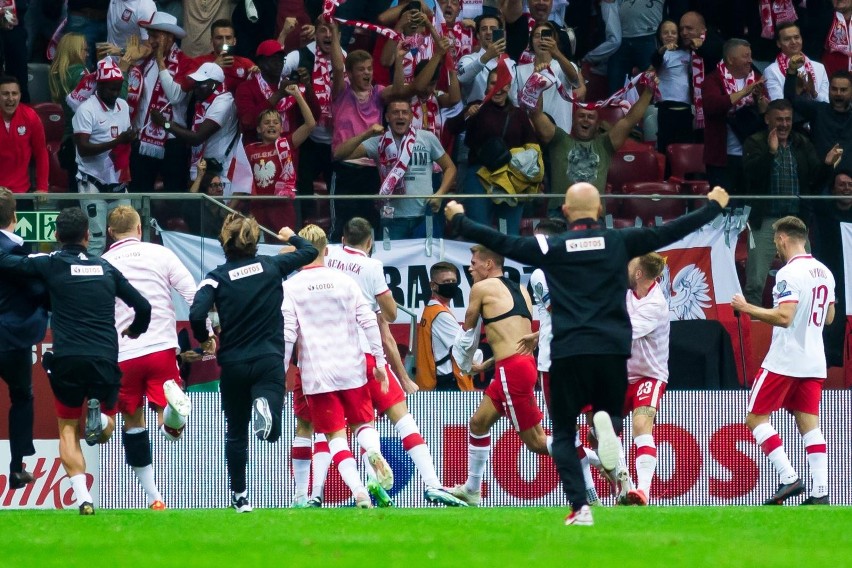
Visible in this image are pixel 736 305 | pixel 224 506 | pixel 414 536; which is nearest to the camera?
pixel 414 536

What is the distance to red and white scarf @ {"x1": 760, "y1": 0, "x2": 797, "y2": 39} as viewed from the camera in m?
21.0

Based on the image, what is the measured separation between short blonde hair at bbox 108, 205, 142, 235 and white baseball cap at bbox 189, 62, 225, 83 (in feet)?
19.1

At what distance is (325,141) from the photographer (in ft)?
59.5

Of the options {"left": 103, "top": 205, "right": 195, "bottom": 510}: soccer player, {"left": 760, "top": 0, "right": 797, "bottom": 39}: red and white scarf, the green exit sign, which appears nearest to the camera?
{"left": 103, "top": 205, "right": 195, "bottom": 510}: soccer player

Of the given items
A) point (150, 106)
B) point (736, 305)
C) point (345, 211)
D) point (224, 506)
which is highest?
point (150, 106)

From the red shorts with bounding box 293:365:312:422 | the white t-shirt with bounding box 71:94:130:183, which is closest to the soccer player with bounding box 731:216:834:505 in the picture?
the red shorts with bounding box 293:365:312:422

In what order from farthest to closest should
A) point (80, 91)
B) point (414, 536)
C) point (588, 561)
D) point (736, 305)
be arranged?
point (80, 91) → point (736, 305) → point (414, 536) → point (588, 561)

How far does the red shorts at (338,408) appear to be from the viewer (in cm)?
1226

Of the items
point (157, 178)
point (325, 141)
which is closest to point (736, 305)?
point (325, 141)

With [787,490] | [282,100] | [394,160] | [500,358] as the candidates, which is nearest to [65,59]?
[282,100]

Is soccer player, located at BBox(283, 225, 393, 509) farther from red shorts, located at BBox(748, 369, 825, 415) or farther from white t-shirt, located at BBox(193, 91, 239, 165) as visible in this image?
white t-shirt, located at BBox(193, 91, 239, 165)

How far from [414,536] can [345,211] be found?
229 inches

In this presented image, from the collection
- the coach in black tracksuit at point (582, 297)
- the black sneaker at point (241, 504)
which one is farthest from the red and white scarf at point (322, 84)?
the coach in black tracksuit at point (582, 297)

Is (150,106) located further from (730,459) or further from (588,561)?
(588,561)
